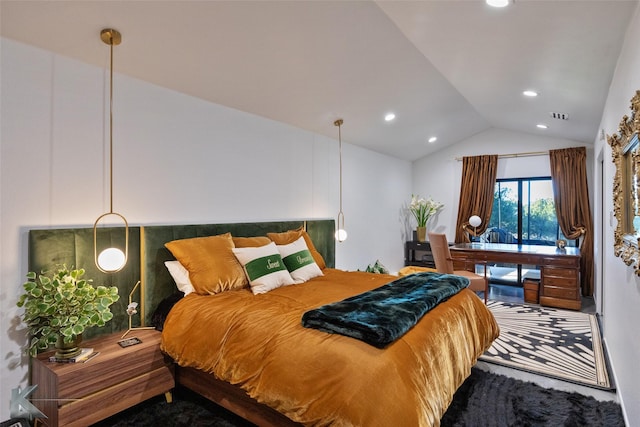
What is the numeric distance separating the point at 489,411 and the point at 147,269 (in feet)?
8.79

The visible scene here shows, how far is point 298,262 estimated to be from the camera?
3.29 meters

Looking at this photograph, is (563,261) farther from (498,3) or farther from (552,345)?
(498,3)

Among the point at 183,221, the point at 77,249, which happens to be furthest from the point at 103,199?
the point at 183,221

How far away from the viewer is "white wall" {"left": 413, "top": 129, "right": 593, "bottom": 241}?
586cm

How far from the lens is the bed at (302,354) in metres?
1.57

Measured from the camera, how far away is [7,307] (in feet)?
6.91

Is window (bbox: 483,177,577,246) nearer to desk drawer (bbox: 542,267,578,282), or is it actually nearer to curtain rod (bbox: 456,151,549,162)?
curtain rod (bbox: 456,151,549,162)

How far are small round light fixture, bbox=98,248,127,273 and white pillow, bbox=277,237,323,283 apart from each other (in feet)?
4.53

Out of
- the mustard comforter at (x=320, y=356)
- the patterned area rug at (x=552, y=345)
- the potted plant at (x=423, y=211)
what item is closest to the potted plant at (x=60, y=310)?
the mustard comforter at (x=320, y=356)

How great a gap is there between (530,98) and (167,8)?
3.85m

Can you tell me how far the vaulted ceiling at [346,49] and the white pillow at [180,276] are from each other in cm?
152

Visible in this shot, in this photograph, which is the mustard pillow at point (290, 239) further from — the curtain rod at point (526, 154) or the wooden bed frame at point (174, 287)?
the curtain rod at point (526, 154)

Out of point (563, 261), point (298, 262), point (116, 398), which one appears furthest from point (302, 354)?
point (563, 261)

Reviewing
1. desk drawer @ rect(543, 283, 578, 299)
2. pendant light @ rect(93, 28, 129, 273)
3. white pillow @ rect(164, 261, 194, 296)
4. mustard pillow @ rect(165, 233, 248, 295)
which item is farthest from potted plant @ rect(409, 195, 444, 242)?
pendant light @ rect(93, 28, 129, 273)
